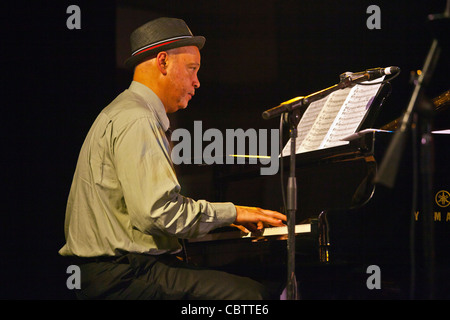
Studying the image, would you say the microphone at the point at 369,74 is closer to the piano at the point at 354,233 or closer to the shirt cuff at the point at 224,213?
the piano at the point at 354,233

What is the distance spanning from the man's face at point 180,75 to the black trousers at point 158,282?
0.84 meters

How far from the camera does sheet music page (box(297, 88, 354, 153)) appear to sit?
3074 mm

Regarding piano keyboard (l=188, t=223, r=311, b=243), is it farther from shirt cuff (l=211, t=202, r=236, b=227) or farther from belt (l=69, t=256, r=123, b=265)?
belt (l=69, t=256, r=123, b=265)

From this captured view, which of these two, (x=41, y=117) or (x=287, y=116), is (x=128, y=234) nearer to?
(x=287, y=116)

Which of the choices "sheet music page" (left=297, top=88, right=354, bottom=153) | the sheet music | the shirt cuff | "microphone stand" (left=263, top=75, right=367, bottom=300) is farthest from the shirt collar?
"sheet music page" (left=297, top=88, right=354, bottom=153)

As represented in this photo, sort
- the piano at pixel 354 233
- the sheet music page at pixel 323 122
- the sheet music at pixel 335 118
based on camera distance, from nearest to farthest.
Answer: the piano at pixel 354 233
the sheet music at pixel 335 118
the sheet music page at pixel 323 122

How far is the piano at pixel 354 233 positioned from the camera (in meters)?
2.57

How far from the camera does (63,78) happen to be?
4.16 m

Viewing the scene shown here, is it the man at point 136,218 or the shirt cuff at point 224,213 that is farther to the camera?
the shirt cuff at point 224,213

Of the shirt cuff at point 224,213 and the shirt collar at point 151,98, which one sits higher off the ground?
the shirt collar at point 151,98

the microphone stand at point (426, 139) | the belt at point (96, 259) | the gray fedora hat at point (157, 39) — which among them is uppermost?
the gray fedora hat at point (157, 39)

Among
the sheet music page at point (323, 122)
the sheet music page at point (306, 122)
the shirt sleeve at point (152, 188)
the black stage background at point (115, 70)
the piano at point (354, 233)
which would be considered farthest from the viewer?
the black stage background at point (115, 70)

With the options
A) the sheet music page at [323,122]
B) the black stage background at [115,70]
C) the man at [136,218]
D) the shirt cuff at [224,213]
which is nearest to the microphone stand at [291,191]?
the man at [136,218]

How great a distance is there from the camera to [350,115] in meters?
3.01
